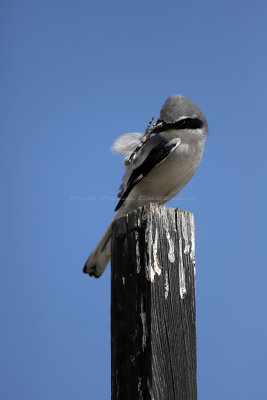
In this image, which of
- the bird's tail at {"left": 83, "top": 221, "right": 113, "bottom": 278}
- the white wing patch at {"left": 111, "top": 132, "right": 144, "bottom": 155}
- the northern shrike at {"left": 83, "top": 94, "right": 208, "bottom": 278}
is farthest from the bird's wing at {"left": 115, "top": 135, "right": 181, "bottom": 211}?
the bird's tail at {"left": 83, "top": 221, "right": 113, "bottom": 278}

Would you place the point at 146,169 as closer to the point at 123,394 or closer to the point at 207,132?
the point at 207,132

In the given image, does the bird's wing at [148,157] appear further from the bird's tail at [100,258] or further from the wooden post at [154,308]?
the wooden post at [154,308]

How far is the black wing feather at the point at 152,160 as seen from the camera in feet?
9.61

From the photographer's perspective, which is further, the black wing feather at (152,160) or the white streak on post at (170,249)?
the black wing feather at (152,160)

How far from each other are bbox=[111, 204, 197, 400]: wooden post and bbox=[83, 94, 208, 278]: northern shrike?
1.05 m

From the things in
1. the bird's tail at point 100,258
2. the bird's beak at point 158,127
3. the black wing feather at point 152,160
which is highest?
the bird's beak at point 158,127

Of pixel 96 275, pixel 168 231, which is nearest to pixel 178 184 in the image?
pixel 96 275

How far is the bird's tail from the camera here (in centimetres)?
303

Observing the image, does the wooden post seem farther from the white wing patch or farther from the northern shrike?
the white wing patch

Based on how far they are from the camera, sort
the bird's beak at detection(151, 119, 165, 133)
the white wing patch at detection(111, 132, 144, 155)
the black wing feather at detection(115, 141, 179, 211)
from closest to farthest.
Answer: the black wing feather at detection(115, 141, 179, 211) < the bird's beak at detection(151, 119, 165, 133) < the white wing patch at detection(111, 132, 144, 155)

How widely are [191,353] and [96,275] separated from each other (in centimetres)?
147

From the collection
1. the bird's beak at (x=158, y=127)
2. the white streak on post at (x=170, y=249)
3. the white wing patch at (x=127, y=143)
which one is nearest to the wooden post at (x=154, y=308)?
the white streak on post at (x=170, y=249)

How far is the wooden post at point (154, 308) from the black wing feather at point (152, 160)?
102cm

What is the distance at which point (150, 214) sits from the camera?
1849 millimetres
